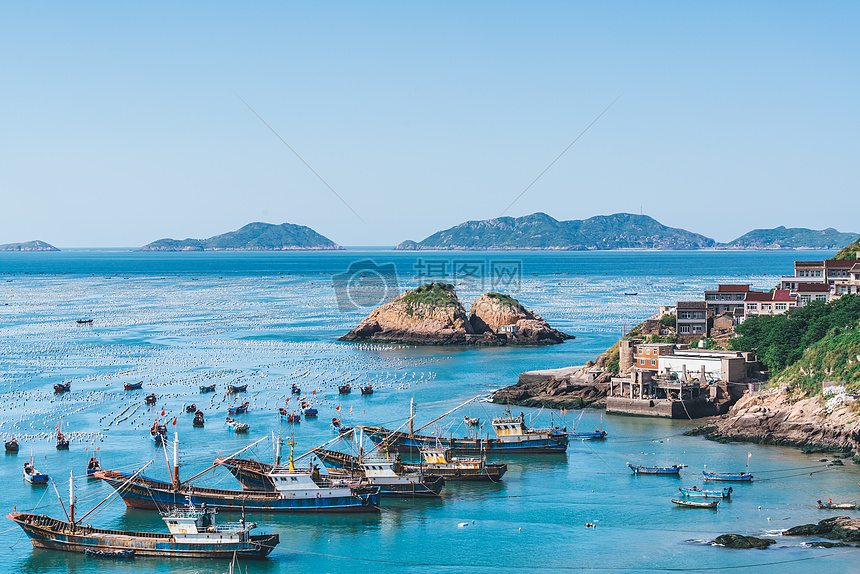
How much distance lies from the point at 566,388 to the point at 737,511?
3299cm

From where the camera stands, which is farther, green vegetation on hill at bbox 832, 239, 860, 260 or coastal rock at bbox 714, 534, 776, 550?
green vegetation on hill at bbox 832, 239, 860, 260

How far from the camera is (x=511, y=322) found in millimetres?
→ 126750

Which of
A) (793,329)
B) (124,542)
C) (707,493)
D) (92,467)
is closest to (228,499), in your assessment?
(124,542)

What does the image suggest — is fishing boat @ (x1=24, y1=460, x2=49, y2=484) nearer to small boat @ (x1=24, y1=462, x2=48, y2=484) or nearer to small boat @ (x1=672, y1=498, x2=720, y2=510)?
small boat @ (x1=24, y1=462, x2=48, y2=484)

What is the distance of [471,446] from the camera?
65750 millimetres

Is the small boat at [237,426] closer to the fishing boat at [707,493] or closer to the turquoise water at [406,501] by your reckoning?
the turquoise water at [406,501]

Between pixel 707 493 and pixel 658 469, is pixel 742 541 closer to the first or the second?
pixel 707 493

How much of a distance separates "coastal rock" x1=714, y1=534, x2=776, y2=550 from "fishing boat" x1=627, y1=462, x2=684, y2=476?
11942 mm

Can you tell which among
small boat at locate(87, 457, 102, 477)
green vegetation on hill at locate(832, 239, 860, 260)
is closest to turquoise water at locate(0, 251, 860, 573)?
small boat at locate(87, 457, 102, 477)

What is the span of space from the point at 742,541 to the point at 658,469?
42.9ft

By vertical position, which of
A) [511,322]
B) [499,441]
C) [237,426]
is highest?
[511,322]

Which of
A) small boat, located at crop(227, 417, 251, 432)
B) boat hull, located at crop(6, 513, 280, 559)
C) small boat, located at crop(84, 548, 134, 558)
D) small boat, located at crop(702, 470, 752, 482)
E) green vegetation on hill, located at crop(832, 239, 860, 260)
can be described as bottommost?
small boat, located at crop(84, 548, 134, 558)

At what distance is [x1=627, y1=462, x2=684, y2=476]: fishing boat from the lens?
58031 mm

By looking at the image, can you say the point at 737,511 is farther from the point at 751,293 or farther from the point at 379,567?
the point at 751,293
